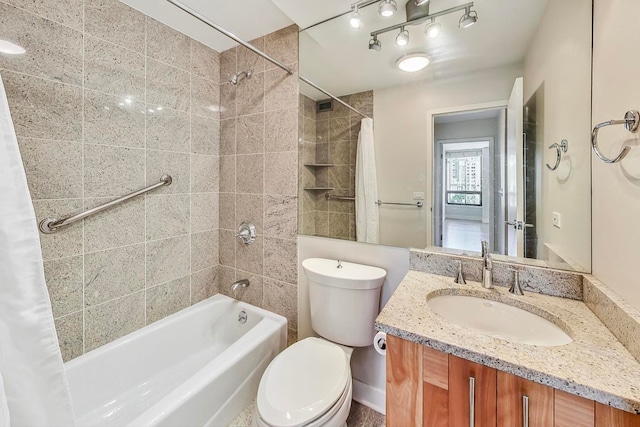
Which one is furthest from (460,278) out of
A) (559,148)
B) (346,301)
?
(559,148)

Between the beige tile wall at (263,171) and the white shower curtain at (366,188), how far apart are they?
0.42m

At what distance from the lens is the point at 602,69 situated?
917 millimetres

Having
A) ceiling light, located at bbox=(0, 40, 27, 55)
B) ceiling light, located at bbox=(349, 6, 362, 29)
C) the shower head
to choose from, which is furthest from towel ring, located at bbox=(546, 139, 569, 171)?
ceiling light, located at bbox=(0, 40, 27, 55)

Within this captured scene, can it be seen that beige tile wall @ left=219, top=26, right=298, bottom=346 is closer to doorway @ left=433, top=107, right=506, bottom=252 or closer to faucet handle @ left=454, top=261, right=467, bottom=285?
doorway @ left=433, top=107, right=506, bottom=252

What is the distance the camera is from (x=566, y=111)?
3.56ft

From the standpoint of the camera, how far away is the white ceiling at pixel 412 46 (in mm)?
1188

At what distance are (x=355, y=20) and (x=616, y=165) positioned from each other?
1.35m

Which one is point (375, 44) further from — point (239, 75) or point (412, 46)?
point (239, 75)

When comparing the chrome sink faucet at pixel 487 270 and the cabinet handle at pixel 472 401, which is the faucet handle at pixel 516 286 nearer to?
the chrome sink faucet at pixel 487 270

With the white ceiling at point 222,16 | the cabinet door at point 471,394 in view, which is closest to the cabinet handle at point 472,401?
the cabinet door at point 471,394

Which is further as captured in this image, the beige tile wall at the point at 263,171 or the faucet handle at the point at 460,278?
the beige tile wall at the point at 263,171

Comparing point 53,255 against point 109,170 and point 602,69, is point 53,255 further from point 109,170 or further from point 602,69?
point 602,69

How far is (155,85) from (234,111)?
20.1 inches

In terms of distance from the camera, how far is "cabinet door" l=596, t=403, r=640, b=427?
567 millimetres
